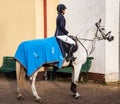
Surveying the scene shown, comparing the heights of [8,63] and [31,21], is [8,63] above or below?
below

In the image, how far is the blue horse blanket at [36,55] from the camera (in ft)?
31.9

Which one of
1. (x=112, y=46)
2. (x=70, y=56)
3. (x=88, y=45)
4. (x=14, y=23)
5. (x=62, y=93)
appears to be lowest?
(x=62, y=93)

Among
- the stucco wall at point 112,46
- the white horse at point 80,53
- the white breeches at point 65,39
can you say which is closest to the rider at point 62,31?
the white breeches at point 65,39

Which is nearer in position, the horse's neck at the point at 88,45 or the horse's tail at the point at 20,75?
the horse's tail at the point at 20,75

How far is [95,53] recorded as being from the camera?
1236 centimetres

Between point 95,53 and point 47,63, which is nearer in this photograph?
point 47,63

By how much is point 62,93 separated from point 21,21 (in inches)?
144

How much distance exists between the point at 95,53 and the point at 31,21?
246 cm

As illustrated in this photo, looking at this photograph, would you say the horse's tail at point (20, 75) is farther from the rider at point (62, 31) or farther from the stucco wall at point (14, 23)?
the stucco wall at point (14, 23)

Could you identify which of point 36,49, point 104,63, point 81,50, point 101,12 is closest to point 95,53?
point 104,63

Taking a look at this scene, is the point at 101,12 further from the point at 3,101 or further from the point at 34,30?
the point at 3,101

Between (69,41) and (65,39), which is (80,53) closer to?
(69,41)

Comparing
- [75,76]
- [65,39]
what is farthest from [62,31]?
[75,76]

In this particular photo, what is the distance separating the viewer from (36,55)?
9.77 m
